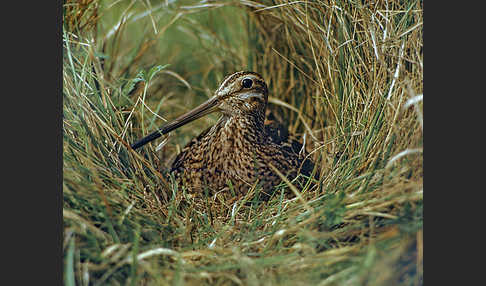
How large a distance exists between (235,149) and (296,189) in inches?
13.4

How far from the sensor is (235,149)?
2.63 metres

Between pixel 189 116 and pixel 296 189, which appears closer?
pixel 296 189

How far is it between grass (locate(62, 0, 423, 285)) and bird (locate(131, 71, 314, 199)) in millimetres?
90

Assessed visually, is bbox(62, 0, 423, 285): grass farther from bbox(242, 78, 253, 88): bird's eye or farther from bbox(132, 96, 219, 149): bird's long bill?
bbox(242, 78, 253, 88): bird's eye

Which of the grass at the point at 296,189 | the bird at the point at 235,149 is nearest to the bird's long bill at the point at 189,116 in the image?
the bird at the point at 235,149

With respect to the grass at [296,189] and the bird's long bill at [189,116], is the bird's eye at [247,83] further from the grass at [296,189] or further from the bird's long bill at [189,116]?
the grass at [296,189]

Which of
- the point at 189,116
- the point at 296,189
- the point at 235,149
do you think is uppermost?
the point at 189,116

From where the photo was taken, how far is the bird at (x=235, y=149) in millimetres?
2596

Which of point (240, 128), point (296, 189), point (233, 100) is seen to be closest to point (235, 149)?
point (240, 128)

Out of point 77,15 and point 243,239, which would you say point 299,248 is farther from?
point 77,15

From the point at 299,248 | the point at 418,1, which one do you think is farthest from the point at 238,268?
the point at 418,1

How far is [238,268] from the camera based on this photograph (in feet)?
6.73

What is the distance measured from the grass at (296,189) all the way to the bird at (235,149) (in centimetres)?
9

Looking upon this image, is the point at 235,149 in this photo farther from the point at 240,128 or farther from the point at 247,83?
the point at 247,83
